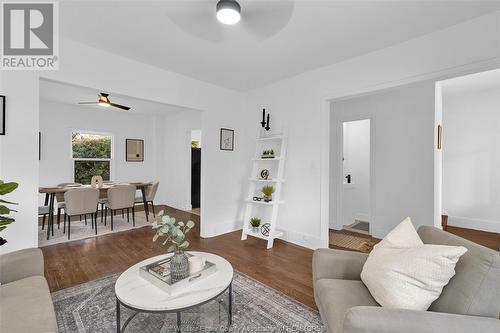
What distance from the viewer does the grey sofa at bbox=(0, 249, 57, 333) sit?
117 cm

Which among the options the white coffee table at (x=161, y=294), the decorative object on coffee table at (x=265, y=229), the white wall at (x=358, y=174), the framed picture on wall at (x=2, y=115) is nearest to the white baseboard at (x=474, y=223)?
the white wall at (x=358, y=174)

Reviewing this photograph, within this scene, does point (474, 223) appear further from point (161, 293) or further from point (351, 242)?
point (161, 293)

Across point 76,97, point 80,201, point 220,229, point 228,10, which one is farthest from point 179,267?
point 76,97

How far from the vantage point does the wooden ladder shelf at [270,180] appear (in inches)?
139

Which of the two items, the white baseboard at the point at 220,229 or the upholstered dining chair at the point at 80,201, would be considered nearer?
the upholstered dining chair at the point at 80,201

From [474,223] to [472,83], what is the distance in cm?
249

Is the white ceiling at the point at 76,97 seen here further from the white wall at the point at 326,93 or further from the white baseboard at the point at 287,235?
the white baseboard at the point at 287,235

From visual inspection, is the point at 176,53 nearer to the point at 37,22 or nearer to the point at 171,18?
the point at 171,18

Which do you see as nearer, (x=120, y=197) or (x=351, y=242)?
(x=351, y=242)

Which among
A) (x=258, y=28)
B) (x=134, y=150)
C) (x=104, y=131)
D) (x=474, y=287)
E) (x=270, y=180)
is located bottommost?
(x=474, y=287)

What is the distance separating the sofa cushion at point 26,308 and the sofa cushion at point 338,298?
1.40 metres

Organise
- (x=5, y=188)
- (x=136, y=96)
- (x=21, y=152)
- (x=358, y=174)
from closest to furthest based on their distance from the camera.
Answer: (x=5, y=188)
(x=21, y=152)
(x=136, y=96)
(x=358, y=174)

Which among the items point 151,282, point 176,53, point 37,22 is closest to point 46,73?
point 37,22

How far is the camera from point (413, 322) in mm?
1025
